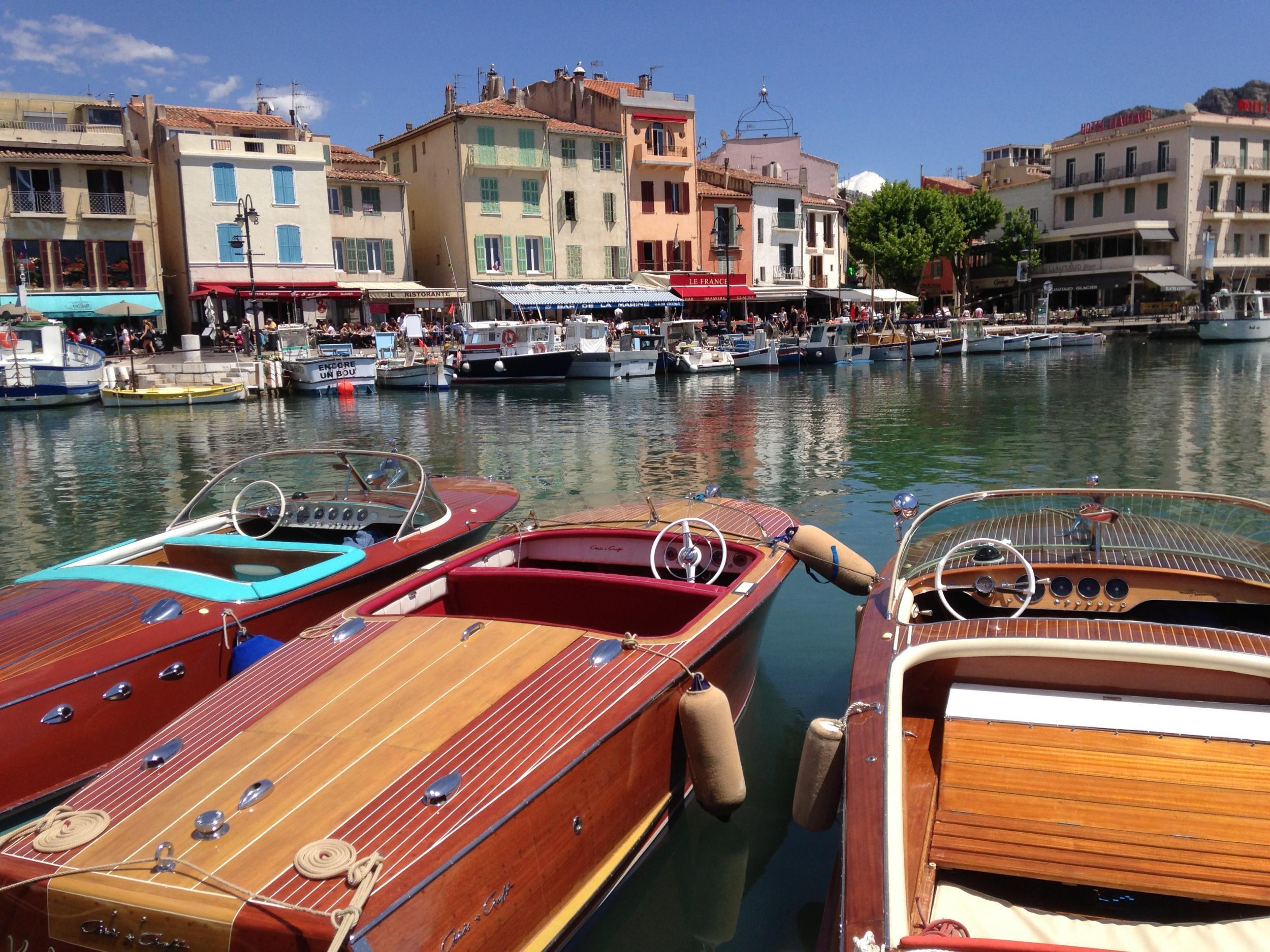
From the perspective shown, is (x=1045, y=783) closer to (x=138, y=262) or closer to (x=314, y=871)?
(x=314, y=871)

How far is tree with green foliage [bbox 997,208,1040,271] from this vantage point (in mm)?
68250

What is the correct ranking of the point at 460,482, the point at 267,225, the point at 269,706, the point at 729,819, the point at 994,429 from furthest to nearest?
1. the point at 267,225
2. the point at 994,429
3. the point at 460,482
4. the point at 729,819
5. the point at 269,706

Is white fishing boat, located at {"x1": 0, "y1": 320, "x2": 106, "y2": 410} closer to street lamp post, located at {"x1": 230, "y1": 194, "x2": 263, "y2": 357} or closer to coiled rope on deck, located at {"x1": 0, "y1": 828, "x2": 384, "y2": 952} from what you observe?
street lamp post, located at {"x1": 230, "y1": 194, "x2": 263, "y2": 357}

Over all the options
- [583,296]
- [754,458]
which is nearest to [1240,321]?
[583,296]

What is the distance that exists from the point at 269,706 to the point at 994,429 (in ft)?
67.3

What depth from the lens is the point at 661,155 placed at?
53281mm

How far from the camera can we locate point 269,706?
4793 millimetres

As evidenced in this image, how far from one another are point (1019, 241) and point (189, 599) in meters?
70.1

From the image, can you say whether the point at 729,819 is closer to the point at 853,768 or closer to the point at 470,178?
the point at 853,768

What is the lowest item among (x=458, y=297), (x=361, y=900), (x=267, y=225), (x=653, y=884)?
(x=653, y=884)

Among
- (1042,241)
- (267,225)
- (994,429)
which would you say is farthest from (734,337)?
(1042,241)

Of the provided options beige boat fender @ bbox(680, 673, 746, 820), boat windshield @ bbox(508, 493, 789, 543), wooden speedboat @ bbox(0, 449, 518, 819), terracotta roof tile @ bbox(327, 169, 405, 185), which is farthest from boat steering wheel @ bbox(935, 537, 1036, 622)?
terracotta roof tile @ bbox(327, 169, 405, 185)

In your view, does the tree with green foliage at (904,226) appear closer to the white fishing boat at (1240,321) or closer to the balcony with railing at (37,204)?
the white fishing boat at (1240,321)

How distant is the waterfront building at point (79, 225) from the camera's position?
39.3 meters
